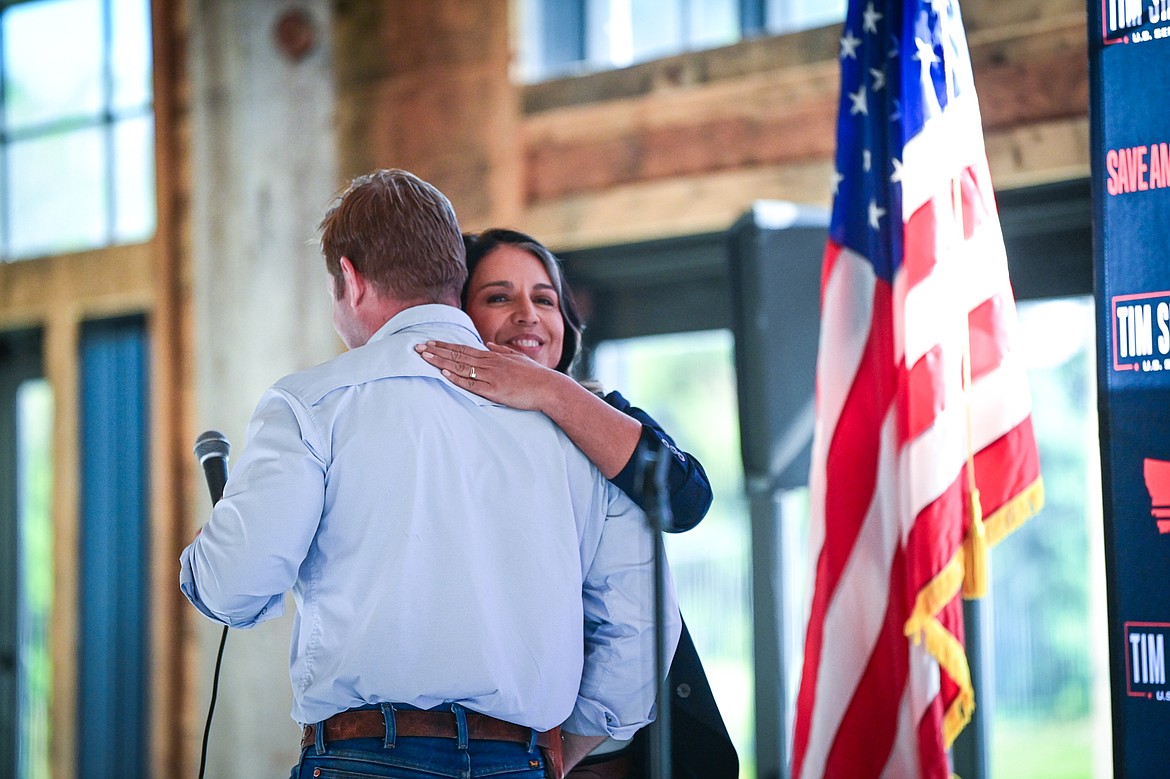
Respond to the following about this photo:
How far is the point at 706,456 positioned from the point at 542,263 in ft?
6.59

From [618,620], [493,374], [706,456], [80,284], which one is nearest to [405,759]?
[618,620]

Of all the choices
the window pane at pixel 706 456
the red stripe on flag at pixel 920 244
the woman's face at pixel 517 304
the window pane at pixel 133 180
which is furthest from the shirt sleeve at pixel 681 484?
the window pane at pixel 133 180

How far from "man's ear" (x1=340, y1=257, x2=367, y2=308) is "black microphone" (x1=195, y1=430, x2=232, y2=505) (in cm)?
27

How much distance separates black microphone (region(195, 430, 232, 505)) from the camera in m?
1.72

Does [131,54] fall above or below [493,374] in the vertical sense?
above

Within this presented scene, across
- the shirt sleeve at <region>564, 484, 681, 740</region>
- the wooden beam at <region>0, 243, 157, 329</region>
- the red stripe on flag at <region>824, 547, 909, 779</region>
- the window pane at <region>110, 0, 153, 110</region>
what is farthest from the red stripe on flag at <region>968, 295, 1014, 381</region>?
the window pane at <region>110, 0, 153, 110</region>

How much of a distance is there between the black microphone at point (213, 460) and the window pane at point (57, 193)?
12.1 feet

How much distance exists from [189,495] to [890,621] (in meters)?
3.10

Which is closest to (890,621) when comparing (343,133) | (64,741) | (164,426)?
(343,133)

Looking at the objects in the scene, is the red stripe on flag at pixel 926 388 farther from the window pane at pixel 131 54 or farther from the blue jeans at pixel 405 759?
the window pane at pixel 131 54

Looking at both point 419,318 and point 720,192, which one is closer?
point 419,318

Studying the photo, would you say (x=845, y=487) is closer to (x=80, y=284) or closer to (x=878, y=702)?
(x=878, y=702)

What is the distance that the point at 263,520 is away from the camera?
4.97 ft

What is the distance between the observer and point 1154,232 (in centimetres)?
204
